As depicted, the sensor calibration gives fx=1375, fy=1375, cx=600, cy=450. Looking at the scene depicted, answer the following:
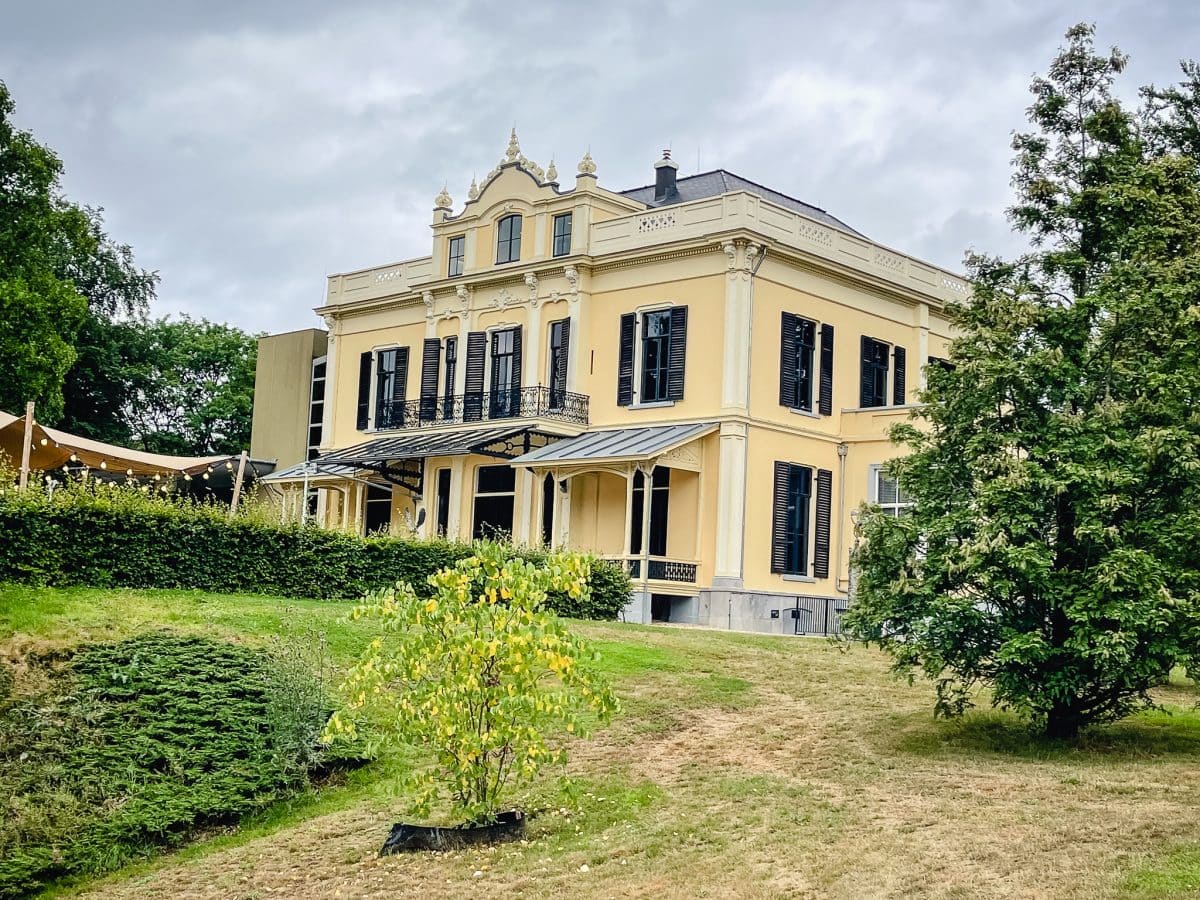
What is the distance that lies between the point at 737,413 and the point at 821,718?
1223 cm

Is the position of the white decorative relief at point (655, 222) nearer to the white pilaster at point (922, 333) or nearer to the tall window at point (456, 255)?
the tall window at point (456, 255)

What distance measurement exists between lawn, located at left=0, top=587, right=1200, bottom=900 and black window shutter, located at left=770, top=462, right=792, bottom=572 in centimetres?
1063

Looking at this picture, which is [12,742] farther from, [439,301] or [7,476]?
[439,301]

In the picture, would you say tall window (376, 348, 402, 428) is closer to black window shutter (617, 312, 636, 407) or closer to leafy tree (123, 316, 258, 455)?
black window shutter (617, 312, 636, 407)

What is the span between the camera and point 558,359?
94.5 ft

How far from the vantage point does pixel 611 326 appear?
92.2ft

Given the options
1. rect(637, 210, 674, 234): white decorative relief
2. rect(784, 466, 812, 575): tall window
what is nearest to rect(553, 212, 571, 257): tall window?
rect(637, 210, 674, 234): white decorative relief

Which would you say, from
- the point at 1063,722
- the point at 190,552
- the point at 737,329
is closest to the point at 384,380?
the point at 737,329

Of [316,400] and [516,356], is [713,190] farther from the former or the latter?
[316,400]

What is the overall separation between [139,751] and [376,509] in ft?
69.3

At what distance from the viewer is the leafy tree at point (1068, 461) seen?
11211 millimetres

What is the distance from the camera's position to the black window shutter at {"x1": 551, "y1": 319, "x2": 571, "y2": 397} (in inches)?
1123

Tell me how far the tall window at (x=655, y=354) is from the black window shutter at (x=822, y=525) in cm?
354

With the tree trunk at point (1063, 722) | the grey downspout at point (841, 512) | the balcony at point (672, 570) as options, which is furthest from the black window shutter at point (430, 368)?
the tree trunk at point (1063, 722)
